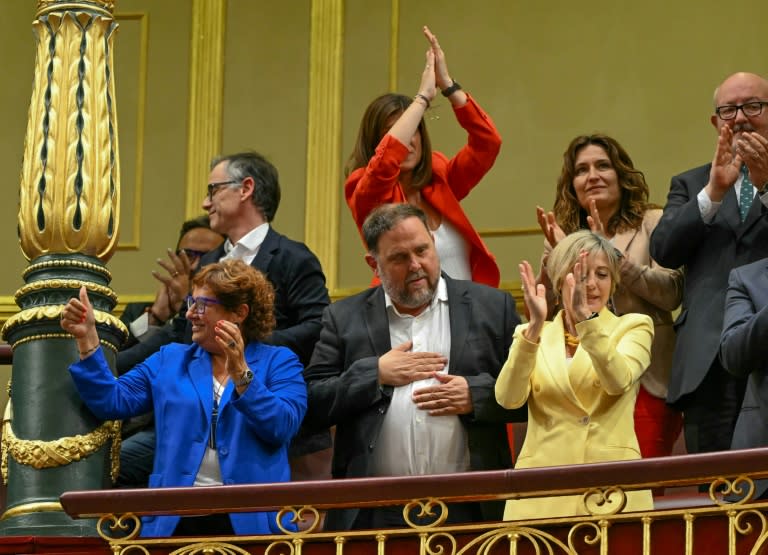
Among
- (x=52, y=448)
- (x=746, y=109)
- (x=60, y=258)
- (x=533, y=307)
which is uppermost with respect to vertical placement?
(x=746, y=109)

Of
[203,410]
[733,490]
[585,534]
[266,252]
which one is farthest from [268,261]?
[733,490]

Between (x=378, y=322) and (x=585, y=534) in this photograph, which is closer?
(x=585, y=534)

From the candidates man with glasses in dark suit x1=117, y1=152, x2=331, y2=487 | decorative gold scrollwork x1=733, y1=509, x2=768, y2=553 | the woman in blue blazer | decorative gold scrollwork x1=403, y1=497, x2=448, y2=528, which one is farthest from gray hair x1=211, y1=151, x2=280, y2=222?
decorative gold scrollwork x1=733, y1=509, x2=768, y2=553

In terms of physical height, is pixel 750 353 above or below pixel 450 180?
below

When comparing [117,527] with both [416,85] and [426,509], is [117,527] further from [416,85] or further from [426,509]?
[416,85]

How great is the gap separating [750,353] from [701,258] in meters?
0.82

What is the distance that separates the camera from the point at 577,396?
18.4ft

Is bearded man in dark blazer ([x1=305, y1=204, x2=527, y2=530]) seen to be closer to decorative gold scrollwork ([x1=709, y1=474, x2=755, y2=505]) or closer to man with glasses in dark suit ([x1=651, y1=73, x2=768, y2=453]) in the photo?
man with glasses in dark suit ([x1=651, y1=73, x2=768, y2=453])

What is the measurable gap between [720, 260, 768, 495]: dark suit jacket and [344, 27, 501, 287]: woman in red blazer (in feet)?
4.49

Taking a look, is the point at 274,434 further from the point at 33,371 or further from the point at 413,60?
the point at 413,60

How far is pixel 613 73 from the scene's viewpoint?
28.6 feet

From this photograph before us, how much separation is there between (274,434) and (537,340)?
0.83 meters

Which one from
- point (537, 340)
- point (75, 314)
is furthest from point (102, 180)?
point (537, 340)

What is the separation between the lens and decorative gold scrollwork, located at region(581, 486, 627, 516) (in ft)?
17.3
